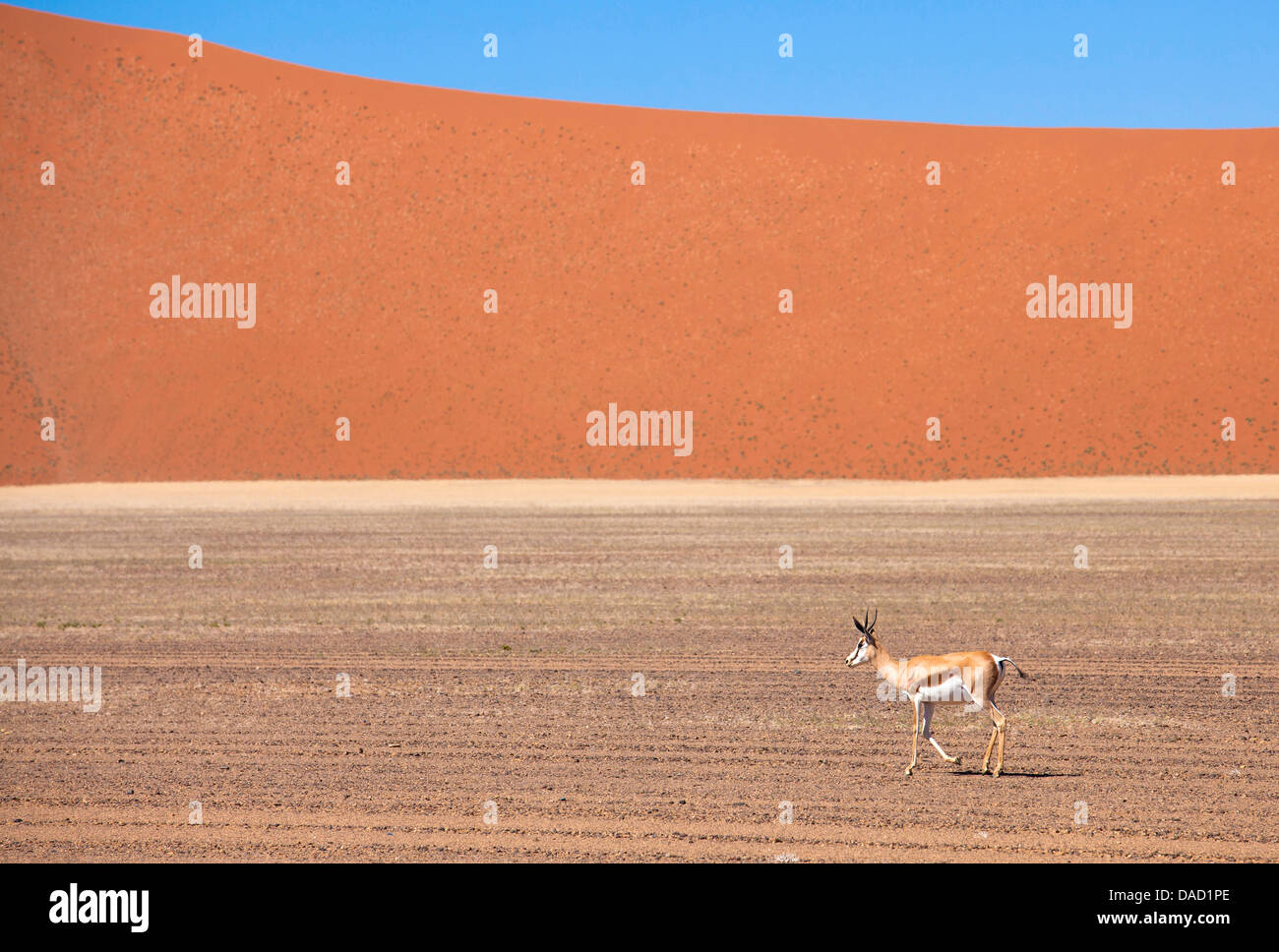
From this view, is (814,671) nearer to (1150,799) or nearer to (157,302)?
(1150,799)

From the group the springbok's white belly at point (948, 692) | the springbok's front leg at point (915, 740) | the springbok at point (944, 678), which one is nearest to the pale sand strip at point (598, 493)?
the springbok's front leg at point (915, 740)

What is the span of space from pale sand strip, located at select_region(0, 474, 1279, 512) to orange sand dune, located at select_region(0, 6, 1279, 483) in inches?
209

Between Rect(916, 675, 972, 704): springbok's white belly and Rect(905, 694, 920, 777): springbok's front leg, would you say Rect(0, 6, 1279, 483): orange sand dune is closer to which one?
Rect(905, 694, 920, 777): springbok's front leg

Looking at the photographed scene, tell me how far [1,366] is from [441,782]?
63893mm

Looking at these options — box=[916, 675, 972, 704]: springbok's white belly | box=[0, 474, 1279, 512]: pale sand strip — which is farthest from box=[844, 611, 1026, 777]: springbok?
box=[0, 474, 1279, 512]: pale sand strip

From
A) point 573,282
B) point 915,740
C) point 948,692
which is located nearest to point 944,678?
point 948,692

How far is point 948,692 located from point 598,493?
43.7m

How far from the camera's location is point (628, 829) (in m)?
7.40

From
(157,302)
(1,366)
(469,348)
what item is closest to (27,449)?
(1,366)

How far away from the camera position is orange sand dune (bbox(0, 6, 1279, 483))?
64.8 m

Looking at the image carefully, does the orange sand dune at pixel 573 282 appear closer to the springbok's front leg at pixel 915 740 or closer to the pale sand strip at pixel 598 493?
the pale sand strip at pixel 598 493

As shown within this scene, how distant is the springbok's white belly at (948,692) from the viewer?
25.4 ft

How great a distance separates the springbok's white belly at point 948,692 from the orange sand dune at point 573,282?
2162 inches

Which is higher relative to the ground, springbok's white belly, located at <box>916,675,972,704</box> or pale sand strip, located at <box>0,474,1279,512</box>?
pale sand strip, located at <box>0,474,1279,512</box>
